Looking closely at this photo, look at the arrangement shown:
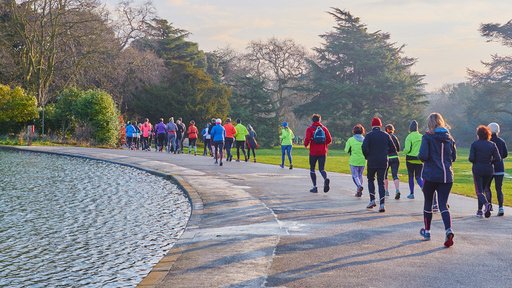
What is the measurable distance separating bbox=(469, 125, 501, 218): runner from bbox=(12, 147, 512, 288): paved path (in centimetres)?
47

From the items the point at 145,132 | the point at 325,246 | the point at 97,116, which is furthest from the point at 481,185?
the point at 97,116

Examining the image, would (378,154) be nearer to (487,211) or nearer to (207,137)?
(487,211)

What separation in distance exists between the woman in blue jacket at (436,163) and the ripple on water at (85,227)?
149 inches

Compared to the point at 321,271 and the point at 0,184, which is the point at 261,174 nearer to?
the point at 0,184

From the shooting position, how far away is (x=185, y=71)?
55406 millimetres

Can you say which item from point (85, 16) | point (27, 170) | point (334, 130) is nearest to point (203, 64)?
point (334, 130)

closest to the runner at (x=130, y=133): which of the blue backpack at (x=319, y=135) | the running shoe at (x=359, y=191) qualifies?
the blue backpack at (x=319, y=135)

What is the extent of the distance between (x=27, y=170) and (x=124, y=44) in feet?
136

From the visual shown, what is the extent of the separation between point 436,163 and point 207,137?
22.5 meters

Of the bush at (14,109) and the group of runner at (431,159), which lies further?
the bush at (14,109)

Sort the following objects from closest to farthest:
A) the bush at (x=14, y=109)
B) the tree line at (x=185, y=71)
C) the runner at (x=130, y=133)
Answer: the runner at (x=130, y=133) → the bush at (x=14, y=109) → the tree line at (x=185, y=71)

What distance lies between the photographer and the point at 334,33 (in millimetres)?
67875

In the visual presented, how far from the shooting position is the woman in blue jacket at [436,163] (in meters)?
9.35

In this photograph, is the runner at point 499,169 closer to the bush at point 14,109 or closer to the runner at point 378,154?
the runner at point 378,154
